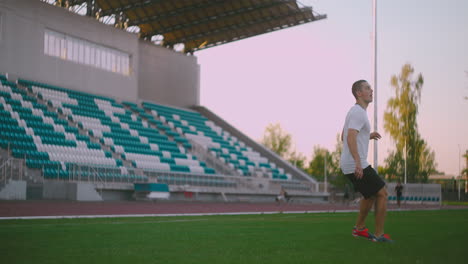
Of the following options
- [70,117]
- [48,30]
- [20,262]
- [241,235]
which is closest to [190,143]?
[70,117]

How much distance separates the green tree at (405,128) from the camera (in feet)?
161

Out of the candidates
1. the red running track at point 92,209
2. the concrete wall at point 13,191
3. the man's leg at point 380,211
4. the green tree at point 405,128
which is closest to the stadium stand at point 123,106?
the concrete wall at point 13,191

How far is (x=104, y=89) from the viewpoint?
3778 centimetres

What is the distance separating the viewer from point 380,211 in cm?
718

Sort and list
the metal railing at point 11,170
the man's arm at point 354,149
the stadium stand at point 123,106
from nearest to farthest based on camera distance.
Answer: the man's arm at point 354,149
the metal railing at point 11,170
the stadium stand at point 123,106

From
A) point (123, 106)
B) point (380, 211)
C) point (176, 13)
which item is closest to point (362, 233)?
point (380, 211)

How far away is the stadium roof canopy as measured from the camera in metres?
38.5

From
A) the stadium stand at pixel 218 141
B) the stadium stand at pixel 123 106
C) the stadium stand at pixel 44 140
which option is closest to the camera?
the stadium stand at pixel 44 140

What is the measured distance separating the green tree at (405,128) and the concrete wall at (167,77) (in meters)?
17.9

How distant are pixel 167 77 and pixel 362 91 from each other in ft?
A: 127

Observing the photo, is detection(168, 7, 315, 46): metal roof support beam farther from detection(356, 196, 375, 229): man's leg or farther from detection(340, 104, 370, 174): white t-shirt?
detection(356, 196, 375, 229): man's leg

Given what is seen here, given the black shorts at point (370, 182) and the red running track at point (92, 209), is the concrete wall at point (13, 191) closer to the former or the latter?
the red running track at point (92, 209)

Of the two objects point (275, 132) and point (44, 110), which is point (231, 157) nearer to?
point (44, 110)

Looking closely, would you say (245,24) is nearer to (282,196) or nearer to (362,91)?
(282,196)
